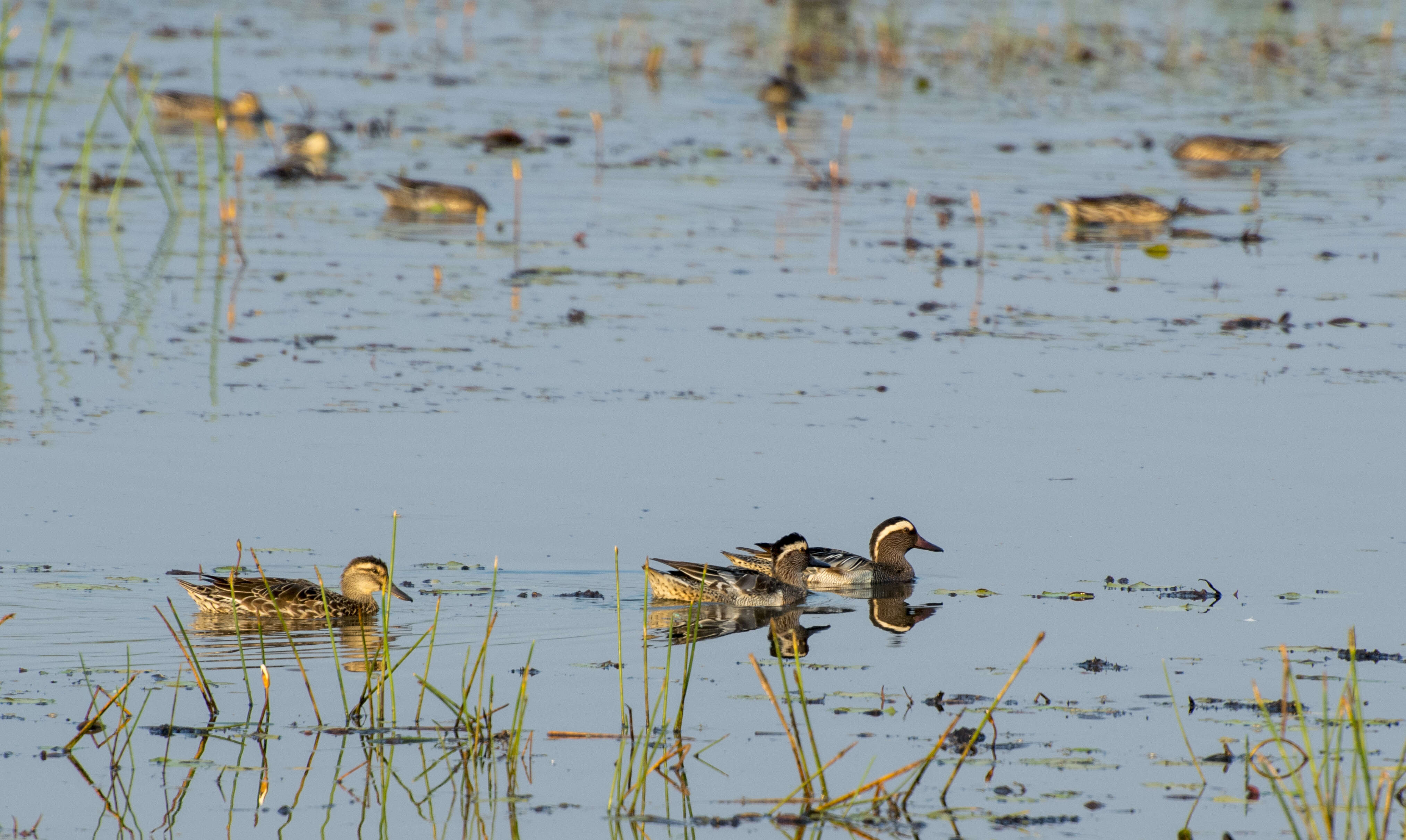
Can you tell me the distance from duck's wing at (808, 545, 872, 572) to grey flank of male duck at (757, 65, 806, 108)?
18005mm

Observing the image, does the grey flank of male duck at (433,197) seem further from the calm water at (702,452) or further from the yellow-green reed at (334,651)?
the yellow-green reed at (334,651)

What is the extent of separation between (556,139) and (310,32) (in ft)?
42.1

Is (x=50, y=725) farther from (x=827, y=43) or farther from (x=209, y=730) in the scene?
(x=827, y=43)

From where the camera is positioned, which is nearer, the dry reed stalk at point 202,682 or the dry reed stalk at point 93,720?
the dry reed stalk at point 93,720

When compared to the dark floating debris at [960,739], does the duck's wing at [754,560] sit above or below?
above

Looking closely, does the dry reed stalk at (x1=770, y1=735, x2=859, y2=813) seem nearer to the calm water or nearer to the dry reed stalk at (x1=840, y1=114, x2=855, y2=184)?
the calm water

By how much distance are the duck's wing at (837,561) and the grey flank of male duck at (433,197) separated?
368 inches

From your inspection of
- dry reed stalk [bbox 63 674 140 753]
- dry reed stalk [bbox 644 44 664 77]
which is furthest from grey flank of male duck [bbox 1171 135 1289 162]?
dry reed stalk [bbox 63 674 140 753]

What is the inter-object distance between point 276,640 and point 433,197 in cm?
1072

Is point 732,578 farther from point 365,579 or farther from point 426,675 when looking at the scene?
point 426,675

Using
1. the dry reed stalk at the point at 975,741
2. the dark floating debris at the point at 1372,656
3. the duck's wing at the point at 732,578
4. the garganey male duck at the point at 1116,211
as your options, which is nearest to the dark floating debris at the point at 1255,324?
the garganey male duck at the point at 1116,211

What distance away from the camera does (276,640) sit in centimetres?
802

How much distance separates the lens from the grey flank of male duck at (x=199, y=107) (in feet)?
78.7

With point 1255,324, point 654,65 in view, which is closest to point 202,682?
point 1255,324
